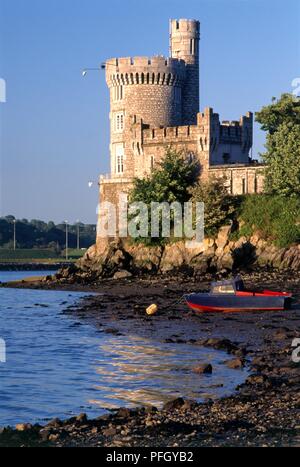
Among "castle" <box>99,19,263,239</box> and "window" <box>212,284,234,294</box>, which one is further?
"castle" <box>99,19,263,239</box>

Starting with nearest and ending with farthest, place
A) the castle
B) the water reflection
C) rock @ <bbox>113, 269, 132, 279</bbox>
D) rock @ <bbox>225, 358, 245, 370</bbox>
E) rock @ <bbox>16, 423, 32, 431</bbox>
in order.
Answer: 1. rock @ <bbox>16, 423, 32, 431</bbox>
2. the water reflection
3. rock @ <bbox>225, 358, 245, 370</bbox>
4. rock @ <bbox>113, 269, 132, 279</bbox>
5. the castle

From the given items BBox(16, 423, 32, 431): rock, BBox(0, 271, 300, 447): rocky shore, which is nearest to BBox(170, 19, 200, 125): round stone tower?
BBox(0, 271, 300, 447): rocky shore

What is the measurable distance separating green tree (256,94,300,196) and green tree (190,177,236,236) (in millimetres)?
3405

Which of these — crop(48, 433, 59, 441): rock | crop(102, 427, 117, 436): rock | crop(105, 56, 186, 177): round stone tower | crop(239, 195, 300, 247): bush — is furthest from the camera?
crop(105, 56, 186, 177): round stone tower

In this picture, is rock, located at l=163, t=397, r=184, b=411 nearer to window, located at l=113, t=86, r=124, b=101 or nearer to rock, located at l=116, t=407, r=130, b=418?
rock, located at l=116, t=407, r=130, b=418

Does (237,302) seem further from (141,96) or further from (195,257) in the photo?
(141,96)

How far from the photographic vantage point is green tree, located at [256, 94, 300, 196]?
64250 mm

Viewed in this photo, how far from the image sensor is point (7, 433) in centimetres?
2012

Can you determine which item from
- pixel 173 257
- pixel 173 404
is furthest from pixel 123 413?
pixel 173 257

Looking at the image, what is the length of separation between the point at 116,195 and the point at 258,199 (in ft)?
52.1

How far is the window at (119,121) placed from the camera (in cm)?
8050

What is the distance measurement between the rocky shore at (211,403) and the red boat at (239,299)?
43cm

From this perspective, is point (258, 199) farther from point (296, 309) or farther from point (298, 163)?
point (296, 309)

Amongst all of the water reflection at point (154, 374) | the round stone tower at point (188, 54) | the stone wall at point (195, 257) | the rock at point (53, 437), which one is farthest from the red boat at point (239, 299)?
the round stone tower at point (188, 54)
